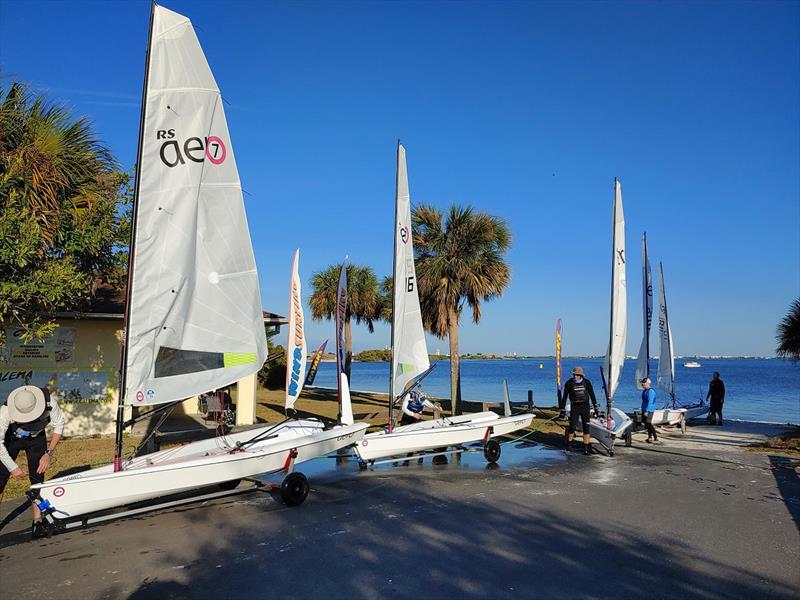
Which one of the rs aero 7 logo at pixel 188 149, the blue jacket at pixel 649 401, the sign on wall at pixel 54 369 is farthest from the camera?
the blue jacket at pixel 649 401

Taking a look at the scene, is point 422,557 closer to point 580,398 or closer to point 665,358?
point 580,398

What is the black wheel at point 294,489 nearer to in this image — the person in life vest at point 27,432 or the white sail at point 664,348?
the person in life vest at point 27,432

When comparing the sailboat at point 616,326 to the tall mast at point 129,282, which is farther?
the sailboat at point 616,326

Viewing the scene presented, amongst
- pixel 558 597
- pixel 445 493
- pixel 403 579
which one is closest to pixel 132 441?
pixel 445 493

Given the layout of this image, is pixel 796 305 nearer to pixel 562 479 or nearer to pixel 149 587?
pixel 562 479

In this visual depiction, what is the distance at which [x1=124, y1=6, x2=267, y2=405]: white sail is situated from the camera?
23.2ft

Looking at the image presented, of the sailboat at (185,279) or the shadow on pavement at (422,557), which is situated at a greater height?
the sailboat at (185,279)

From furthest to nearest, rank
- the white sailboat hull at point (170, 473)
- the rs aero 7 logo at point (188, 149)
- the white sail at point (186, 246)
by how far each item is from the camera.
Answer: the rs aero 7 logo at point (188, 149) < the white sail at point (186, 246) < the white sailboat hull at point (170, 473)

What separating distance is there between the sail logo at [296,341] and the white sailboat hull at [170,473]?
Answer: 2.27 m

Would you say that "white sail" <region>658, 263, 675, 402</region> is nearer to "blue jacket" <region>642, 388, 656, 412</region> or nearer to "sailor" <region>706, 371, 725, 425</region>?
"sailor" <region>706, 371, 725, 425</region>

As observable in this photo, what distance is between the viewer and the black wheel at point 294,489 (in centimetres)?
780

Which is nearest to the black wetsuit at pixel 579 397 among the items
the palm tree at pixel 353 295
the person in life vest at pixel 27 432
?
the person in life vest at pixel 27 432

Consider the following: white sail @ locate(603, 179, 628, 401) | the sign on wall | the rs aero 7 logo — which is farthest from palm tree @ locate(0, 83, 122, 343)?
white sail @ locate(603, 179, 628, 401)

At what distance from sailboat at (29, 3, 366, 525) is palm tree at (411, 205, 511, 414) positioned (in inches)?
520
